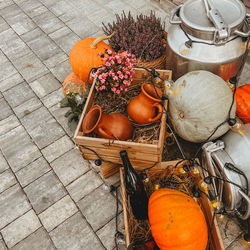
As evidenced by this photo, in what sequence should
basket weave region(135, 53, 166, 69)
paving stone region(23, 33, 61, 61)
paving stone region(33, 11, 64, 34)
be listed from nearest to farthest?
basket weave region(135, 53, 166, 69)
paving stone region(23, 33, 61, 61)
paving stone region(33, 11, 64, 34)

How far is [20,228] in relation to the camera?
6.74ft

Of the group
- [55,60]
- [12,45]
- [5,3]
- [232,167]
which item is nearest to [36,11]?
[5,3]

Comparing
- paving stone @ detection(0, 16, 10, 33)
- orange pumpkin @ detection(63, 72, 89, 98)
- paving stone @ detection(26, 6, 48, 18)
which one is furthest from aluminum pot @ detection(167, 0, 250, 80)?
paving stone @ detection(0, 16, 10, 33)

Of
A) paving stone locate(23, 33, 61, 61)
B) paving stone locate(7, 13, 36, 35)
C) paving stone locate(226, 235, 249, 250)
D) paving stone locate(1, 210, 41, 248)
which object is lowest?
paving stone locate(1, 210, 41, 248)

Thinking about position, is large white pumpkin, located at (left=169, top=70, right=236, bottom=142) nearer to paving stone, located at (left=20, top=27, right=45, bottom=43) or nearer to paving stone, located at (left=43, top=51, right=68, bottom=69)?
paving stone, located at (left=43, top=51, right=68, bottom=69)

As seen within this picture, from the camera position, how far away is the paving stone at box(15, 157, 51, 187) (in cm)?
228

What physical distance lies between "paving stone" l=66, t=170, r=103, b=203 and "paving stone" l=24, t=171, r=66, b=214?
0.27 feet

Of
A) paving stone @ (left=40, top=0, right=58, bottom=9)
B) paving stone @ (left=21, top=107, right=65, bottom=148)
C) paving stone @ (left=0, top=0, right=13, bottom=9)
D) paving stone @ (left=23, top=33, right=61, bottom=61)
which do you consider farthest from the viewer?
paving stone @ (left=0, top=0, right=13, bottom=9)

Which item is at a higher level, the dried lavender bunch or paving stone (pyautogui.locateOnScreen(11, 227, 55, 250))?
the dried lavender bunch

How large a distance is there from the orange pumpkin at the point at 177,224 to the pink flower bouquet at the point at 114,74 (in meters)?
0.87

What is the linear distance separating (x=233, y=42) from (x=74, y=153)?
165 cm

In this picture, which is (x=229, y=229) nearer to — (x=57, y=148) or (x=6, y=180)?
(x=57, y=148)

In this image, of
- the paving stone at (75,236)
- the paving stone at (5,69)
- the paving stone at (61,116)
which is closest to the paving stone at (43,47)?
the paving stone at (5,69)

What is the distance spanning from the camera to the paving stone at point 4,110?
9.04 ft
